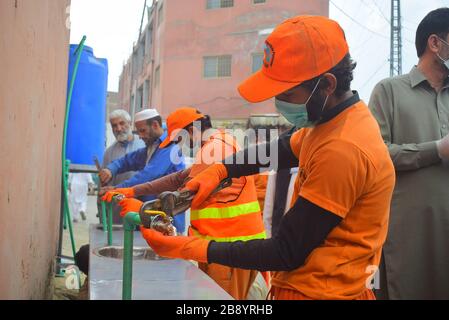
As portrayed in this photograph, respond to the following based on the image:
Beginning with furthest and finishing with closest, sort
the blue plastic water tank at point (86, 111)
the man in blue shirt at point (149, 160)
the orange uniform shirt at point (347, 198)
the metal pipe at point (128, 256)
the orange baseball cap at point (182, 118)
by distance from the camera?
the blue plastic water tank at point (86, 111), the man in blue shirt at point (149, 160), the orange baseball cap at point (182, 118), the metal pipe at point (128, 256), the orange uniform shirt at point (347, 198)

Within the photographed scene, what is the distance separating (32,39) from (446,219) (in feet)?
6.29

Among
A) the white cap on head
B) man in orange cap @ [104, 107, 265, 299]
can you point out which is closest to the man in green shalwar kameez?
man in orange cap @ [104, 107, 265, 299]

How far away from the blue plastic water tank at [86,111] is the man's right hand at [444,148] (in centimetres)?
314

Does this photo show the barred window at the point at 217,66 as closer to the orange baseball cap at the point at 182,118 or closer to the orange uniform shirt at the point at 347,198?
the orange baseball cap at the point at 182,118

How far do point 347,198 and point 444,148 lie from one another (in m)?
0.81

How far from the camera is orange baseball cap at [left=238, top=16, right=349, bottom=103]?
119 centimetres

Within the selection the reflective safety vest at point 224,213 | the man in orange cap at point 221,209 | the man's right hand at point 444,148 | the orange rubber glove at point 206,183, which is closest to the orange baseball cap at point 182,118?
the man in orange cap at point 221,209

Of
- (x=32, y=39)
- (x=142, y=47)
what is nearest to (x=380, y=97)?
(x=32, y=39)

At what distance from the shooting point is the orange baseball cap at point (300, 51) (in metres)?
1.19

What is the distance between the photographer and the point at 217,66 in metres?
15.6

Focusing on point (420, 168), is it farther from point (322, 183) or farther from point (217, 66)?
point (217, 66)

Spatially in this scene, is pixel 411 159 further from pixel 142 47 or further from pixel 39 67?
pixel 142 47

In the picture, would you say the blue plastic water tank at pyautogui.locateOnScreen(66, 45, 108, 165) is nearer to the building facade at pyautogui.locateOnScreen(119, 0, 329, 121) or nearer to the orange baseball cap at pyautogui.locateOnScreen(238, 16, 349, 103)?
the orange baseball cap at pyautogui.locateOnScreen(238, 16, 349, 103)

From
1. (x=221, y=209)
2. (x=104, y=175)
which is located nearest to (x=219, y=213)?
(x=221, y=209)
